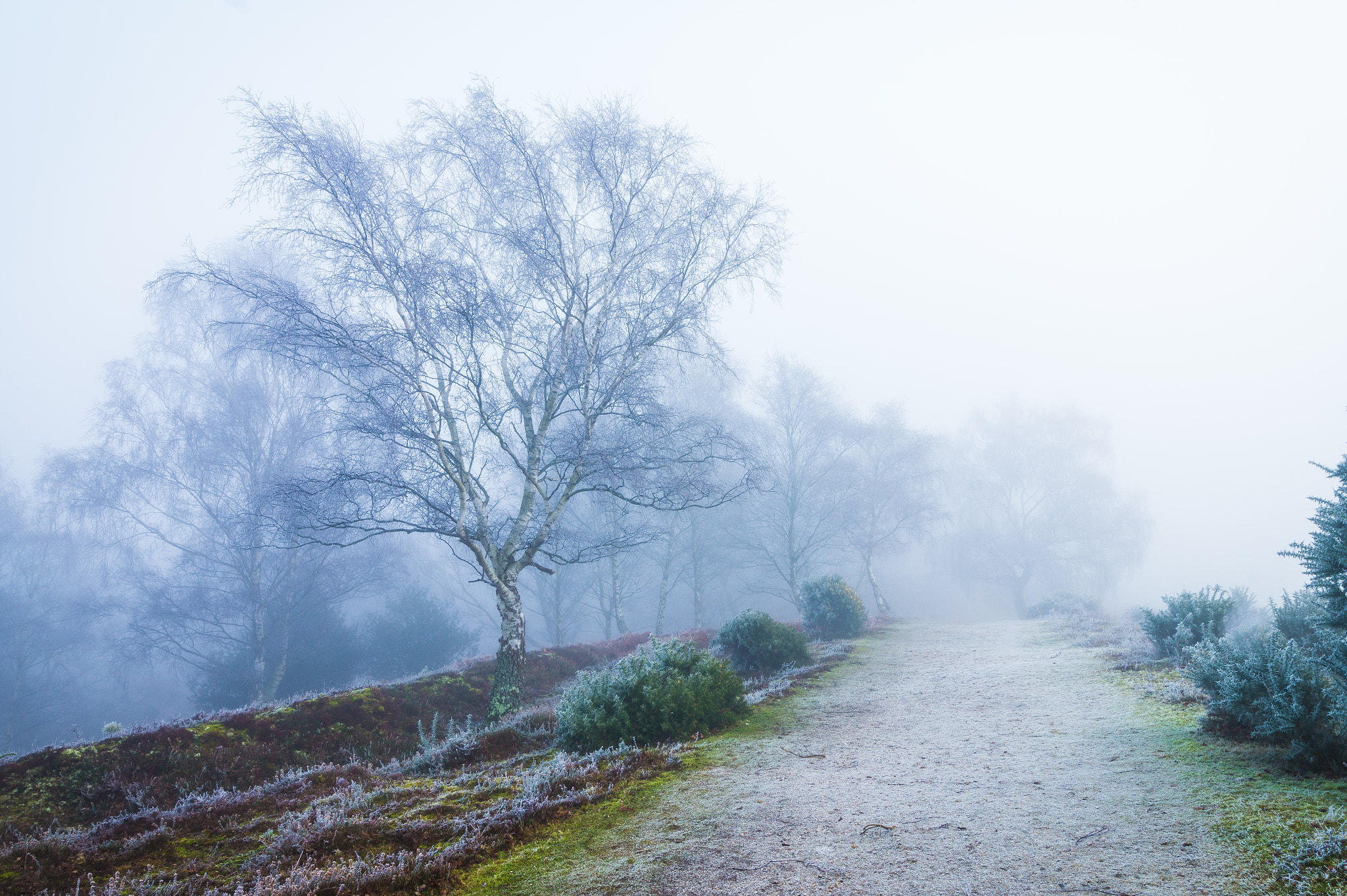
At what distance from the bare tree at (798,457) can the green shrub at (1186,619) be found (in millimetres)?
14412

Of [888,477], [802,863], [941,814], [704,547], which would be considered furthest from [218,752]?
[888,477]

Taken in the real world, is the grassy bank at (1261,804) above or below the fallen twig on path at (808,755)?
above

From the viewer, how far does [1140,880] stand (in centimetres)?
245

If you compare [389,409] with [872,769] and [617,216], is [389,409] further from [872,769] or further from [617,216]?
[872,769]

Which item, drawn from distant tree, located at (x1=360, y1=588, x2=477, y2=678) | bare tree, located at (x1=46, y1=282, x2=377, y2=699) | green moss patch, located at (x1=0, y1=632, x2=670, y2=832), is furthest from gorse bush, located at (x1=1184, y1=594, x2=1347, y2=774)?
distant tree, located at (x1=360, y1=588, x2=477, y2=678)

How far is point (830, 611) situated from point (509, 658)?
372 inches

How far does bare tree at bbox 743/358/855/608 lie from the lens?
2411 centimetres

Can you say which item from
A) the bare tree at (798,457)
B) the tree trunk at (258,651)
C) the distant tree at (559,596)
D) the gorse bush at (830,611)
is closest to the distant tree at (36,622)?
the tree trunk at (258,651)

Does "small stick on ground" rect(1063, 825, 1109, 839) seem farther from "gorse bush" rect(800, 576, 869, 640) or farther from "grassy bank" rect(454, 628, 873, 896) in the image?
"gorse bush" rect(800, 576, 869, 640)

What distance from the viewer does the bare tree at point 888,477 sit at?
26.7 m

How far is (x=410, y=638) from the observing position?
1897 centimetres

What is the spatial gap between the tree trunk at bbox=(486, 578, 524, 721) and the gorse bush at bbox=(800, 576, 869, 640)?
9.09 m

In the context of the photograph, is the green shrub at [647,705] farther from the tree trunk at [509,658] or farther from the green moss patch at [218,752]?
the green moss patch at [218,752]

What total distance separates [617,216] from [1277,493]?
109 meters
